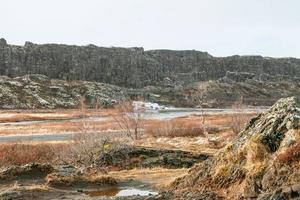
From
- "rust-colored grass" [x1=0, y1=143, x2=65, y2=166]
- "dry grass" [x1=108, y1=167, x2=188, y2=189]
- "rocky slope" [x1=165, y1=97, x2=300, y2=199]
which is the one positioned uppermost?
"rocky slope" [x1=165, y1=97, x2=300, y2=199]

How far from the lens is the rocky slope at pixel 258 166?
59.9 ft

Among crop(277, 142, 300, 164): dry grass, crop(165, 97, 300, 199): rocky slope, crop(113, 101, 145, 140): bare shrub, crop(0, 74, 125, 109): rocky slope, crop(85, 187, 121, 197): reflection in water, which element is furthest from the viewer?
crop(0, 74, 125, 109): rocky slope

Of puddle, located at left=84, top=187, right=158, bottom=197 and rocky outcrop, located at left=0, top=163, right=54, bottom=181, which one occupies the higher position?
rocky outcrop, located at left=0, top=163, right=54, bottom=181

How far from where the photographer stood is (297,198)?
53.7 feet

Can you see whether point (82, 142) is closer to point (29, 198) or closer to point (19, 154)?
point (19, 154)

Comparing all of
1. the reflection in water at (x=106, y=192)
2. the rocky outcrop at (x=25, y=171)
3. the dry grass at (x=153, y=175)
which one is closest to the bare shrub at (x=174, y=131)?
the dry grass at (x=153, y=175)

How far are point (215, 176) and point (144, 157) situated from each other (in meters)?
19.4

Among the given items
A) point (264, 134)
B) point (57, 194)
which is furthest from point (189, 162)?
point (264, 134)

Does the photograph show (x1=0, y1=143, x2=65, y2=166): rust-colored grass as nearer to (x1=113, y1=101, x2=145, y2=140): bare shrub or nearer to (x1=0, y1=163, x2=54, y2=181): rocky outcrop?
(x1=0, y1=163, x2=54, y2=181): rocky outcrop

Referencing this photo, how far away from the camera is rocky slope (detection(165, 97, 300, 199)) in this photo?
1825 cm

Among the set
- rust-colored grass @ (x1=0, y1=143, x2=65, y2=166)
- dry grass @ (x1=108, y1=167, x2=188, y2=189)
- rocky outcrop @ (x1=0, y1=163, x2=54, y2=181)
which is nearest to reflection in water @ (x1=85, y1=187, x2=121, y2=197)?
dry grass @ (x1=108, y1=167, x2=188, y2=189)

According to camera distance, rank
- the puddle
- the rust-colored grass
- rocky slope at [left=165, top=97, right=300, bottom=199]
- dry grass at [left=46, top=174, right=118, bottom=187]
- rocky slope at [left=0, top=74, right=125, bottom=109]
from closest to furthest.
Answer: rocky slope at [left=165, top=97, right=300, bottom=199] < the puddle < dry grass at [left=46, top=174, right=118, bottom=187] < the rust-colored grass < rocky slope at [left=0, top=74, right=125, bottom=109]

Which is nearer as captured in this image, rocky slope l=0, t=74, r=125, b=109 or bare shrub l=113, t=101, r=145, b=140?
bare shrub l=113, t=101, r=145, b=140

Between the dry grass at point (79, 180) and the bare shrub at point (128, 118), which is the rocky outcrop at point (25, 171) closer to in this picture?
the dry grass at point (79, 180)
